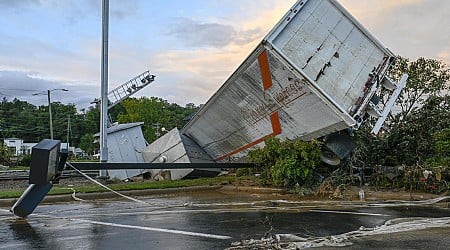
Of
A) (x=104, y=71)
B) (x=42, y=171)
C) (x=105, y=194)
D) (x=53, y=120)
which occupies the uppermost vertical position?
(x=53, y=120)

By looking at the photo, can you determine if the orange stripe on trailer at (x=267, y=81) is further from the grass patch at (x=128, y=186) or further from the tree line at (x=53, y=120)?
the tree line at (x=53, y=120)

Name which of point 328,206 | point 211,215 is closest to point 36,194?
point 211,215

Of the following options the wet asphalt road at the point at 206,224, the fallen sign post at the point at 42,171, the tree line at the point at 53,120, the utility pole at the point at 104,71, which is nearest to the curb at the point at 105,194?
the wet asphalt road at the point at 206,224

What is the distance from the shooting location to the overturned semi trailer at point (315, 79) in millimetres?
12758

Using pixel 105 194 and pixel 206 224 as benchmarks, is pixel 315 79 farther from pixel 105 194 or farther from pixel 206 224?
pixel 105 194

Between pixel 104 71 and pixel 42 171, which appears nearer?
pixel 42 171

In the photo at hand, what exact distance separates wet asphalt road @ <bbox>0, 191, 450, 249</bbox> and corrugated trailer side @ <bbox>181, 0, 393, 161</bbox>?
8.93 feet

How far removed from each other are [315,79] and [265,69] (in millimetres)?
1439

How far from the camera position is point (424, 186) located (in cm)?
1293

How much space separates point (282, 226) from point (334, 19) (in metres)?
7.59

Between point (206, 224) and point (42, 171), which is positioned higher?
point (42, 171)

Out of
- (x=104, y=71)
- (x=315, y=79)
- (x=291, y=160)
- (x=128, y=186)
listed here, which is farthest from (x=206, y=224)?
(x=104, y=71)

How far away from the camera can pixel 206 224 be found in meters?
8.33

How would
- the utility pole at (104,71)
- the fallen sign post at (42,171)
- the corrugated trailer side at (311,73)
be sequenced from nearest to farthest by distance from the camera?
the fallen sign post at (42,171)
the corrugated trailer side at (311,73)
the utility pole at (104,71)
